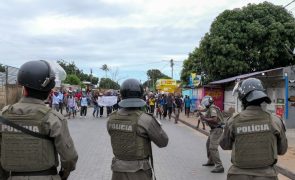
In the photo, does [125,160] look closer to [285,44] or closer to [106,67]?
[285,44]

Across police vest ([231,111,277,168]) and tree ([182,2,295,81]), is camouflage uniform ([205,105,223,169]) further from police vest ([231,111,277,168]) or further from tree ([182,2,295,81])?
tree ([182,2,295,81])

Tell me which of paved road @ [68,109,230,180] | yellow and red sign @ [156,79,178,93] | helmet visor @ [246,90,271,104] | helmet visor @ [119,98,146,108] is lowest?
paved road @ [68,109,230,180]

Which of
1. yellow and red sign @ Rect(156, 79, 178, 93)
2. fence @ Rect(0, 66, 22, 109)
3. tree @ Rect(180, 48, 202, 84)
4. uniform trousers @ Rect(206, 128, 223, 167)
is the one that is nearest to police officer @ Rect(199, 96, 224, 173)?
uniform trousers @ Rect(206, 128, 223, 167)

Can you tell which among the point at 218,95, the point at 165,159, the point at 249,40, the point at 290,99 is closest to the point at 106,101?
the point at 218,95

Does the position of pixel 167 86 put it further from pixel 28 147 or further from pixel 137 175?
pixel 28 147

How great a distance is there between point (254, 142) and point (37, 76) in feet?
6.86

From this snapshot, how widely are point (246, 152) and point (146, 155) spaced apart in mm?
979

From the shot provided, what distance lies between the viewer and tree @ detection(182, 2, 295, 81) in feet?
104

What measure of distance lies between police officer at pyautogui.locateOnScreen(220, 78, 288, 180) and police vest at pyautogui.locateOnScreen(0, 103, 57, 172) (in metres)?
1.80

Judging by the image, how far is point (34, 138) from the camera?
3.70 meters

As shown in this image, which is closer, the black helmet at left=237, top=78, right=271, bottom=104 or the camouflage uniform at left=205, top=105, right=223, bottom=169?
the black helmet at left=237, top=78, right=271, bottom=104

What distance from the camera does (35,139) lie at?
3695mm

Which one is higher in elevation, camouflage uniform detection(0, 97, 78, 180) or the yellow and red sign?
the yellow and red sign

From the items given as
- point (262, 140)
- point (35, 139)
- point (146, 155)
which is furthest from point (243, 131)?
point (35, 139)
